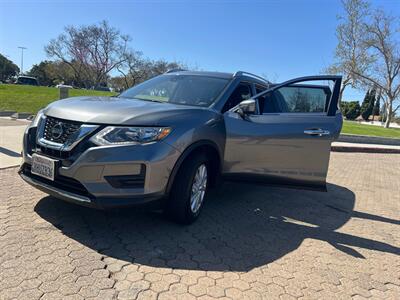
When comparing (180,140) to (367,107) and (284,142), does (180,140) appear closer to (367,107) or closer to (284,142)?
(284,142)

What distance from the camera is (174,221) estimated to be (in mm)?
3924

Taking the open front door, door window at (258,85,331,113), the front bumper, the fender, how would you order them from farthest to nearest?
door window at (258,85,331,113) → the open front door → the fender → the front bumper

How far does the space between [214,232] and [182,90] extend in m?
1.91

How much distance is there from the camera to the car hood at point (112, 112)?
3299mm

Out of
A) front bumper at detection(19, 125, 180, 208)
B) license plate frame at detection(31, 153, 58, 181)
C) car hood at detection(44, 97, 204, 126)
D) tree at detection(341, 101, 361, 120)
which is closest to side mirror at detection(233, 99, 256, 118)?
car hood at detection(44, 97, 204, 126)

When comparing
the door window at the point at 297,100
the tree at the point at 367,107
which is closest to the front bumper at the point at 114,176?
the door window at the point at 297,100

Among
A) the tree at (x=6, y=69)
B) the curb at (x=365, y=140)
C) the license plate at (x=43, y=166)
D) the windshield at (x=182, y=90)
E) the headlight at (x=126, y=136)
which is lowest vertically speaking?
the curb at (x=365, y=140)

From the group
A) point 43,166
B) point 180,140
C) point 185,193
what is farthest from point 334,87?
point 43,166

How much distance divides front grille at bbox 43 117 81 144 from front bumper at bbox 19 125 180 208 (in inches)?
10.4

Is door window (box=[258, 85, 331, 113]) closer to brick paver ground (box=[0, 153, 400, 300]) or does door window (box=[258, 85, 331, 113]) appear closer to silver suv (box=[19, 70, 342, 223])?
silver suv (box=[19, 70, 342, 223])

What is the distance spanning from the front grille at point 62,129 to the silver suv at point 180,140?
0.01 m

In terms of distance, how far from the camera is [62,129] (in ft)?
11.1

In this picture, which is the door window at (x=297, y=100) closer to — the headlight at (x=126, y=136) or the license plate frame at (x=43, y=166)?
the headlight at (x=126, y=136)

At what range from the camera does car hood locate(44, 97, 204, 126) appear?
10.8 ft
